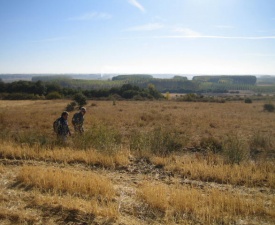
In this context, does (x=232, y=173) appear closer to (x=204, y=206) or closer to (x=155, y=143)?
(x=204, y=206)

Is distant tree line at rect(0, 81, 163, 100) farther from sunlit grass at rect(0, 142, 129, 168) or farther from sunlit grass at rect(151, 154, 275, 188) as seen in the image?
sunlit grass at rect(151, 154, 275, 188)

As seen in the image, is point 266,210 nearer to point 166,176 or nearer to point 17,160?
point 166,176

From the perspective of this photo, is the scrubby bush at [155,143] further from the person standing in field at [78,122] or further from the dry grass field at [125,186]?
the person standing in field at [78,122]

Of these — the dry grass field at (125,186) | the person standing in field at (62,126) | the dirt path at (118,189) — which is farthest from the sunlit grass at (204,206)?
the person standing in field at (62,126)

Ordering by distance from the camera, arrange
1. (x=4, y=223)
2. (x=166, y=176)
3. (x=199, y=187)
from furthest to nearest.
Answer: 1. (x=166, y=176)
2. (x=199, y=187)
3. (x=4, y=223)

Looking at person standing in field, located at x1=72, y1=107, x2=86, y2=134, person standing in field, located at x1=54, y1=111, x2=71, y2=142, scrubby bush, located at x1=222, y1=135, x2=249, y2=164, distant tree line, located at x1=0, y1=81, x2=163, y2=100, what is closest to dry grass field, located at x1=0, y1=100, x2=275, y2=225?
scrubby bush, located at x1=222, y1=135, x2=249, y2=164

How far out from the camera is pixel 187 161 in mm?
7207

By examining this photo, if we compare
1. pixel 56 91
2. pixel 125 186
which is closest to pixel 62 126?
pixel 125 186

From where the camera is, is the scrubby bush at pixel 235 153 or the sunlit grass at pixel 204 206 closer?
the sunlit grass at pixel 204 206

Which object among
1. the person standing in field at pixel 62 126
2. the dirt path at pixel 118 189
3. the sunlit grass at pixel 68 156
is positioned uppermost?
the person standing in field at pixel 62 126

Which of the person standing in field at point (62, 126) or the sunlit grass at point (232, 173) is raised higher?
the person standing in field at point (62, 126)

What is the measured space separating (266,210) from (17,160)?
6468 millimetres

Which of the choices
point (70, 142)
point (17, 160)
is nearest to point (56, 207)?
point (17, 160)

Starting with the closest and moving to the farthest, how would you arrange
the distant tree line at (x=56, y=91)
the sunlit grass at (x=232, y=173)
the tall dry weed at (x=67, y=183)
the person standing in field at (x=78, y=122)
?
the tall dry weed at (x=67, y=183), the sunlit grass at (x=232, y=173), the person standing in field at (x=78, y=122), the distant tree line at (x=56, y=91)
